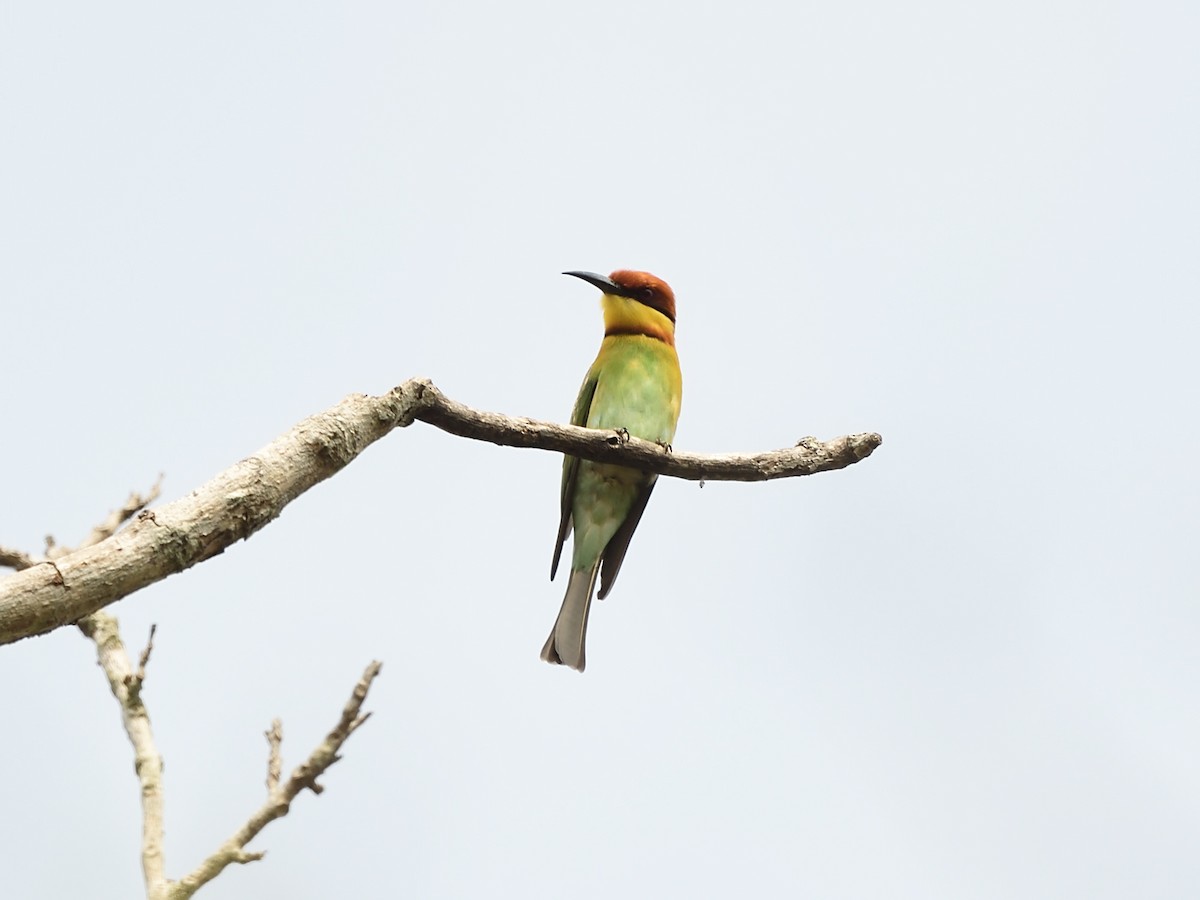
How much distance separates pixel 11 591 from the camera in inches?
79.5

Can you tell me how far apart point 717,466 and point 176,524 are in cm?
170

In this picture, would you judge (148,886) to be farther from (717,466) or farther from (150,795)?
(717,466)

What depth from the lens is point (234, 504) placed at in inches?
91.2

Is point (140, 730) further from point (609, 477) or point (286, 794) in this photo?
point (609, 477)

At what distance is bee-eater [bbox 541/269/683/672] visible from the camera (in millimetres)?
5355

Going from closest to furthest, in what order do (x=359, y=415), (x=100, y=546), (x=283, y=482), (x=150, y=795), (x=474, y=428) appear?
(x=100, y=546) < (x=283, y=482) < (x=359, y=415) < (x=474, y=428) < (x=150, y=795)

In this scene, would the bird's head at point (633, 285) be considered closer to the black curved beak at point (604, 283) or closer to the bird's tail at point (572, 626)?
the black curved beak at point (604, 283)

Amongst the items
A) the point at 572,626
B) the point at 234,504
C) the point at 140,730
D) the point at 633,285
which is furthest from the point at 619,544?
the point at 234,504

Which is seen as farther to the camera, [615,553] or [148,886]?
[615,553]

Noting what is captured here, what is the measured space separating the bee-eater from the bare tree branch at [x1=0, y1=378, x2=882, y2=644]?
2129 mm

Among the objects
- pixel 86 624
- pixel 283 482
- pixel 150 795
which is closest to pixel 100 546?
pixel 283 482

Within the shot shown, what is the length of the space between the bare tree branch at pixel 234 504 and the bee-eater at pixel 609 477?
A: 6.99ft

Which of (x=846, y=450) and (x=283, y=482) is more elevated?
(x=846, y=450)

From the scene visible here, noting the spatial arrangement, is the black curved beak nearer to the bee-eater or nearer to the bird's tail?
the bee-eater
